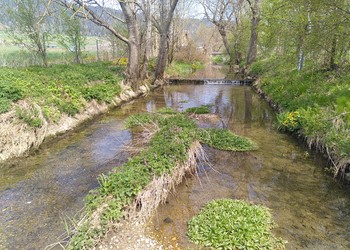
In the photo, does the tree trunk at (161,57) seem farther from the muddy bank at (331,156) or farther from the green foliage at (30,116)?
the muddy bank at (331,156)

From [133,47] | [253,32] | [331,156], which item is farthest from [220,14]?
[331,156]

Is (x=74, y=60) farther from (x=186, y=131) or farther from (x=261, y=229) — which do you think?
(x=261, y=229)

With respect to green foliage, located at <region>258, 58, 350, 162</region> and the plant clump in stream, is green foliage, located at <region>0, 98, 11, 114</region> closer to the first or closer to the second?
the plant clump in stream

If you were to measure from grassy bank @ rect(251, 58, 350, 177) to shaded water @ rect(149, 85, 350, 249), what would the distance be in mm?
413

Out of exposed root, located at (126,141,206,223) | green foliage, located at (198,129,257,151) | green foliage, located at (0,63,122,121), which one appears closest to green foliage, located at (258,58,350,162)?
green foliage, located at (198,129,257,151)

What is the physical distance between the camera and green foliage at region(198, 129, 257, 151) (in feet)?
22.8

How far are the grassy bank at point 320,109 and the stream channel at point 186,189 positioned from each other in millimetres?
416

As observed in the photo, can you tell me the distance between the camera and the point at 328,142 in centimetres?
594

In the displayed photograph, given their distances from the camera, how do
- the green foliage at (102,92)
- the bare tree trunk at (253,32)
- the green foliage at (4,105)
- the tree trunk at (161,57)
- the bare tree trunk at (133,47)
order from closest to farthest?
the green foliage at (4,105), the green foliage at (102,92), the bare tree trunk at (133,47), the tree trunk at (161,57), the bare tree trunk at (253,32)

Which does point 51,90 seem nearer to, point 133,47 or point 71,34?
point 133,47

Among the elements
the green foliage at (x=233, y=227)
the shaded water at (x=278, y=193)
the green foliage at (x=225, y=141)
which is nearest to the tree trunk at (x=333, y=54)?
the shaded water at (x=278, y=193)

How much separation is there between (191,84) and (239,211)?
50.8 ft

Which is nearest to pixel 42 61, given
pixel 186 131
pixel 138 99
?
pixel 138 99

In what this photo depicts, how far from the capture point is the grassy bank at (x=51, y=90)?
695cm
